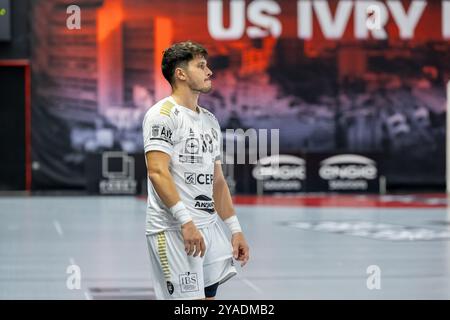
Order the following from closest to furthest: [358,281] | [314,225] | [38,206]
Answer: [358,281] → [314,225] → [38,206]

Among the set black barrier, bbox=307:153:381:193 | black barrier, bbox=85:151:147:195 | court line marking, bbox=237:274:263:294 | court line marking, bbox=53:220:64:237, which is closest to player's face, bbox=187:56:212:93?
court line marking, bbox=237:274:263:294

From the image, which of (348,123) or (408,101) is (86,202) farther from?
(408,101)

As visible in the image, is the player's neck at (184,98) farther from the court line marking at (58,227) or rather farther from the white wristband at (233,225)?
the court line marking at (58,227)

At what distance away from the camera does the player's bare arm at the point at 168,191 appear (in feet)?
14.8

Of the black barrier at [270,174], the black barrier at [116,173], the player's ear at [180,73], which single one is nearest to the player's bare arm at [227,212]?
the player's ear at [180,73]

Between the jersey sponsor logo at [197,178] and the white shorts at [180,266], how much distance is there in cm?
23

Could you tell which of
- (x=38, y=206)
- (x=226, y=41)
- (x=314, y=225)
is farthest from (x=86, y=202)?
(x=314, y=225)

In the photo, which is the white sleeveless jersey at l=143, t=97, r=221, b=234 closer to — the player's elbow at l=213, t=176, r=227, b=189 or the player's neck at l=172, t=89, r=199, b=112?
the player's neck at l=172, t=89, r=199, b=112

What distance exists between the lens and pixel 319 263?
10.5 m

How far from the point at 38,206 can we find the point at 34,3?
21.1ft

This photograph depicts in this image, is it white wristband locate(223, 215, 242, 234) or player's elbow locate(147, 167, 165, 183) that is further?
white wristband locate(223, 215, 242, 234)

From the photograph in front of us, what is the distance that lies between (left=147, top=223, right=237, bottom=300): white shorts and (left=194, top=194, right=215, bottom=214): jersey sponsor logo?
0.29ft

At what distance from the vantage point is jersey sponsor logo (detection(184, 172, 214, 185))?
4.73 m
